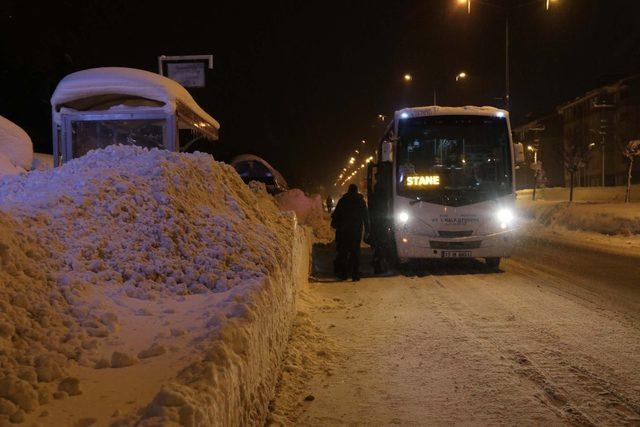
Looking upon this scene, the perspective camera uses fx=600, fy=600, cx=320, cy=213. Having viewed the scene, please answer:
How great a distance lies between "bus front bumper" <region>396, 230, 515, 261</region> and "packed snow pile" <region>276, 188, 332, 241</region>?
782 cm

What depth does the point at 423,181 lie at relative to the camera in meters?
12.8

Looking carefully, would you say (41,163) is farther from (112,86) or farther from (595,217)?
(595,217)

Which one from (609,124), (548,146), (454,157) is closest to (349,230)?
(454,157)

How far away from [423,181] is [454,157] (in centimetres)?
88

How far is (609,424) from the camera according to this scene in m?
4.39

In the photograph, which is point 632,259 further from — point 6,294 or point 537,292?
point 6,294

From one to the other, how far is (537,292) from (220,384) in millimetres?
8015

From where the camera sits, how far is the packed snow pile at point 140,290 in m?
3.14

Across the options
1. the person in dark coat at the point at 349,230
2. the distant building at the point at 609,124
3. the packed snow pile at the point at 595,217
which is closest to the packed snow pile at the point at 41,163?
the person in dark coat at the point at 349,230

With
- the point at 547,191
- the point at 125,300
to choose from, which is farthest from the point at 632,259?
the point at 547,191

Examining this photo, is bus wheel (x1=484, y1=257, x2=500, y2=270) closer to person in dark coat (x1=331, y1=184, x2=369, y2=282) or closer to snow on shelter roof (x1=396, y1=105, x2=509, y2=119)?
person in dark coat (x1=331, y1=184, x2=369, y2=282)

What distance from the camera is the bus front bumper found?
491 inches

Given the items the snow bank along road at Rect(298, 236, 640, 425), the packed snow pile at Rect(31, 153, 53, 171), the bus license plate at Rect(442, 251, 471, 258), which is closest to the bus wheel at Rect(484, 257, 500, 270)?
the bus license plate at Rect(442, 251, 471, 258)

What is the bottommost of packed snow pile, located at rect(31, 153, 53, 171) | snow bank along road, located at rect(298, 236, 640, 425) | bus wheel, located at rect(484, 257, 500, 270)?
snow bank along road, located at rect(298, 236, 640, 425)
